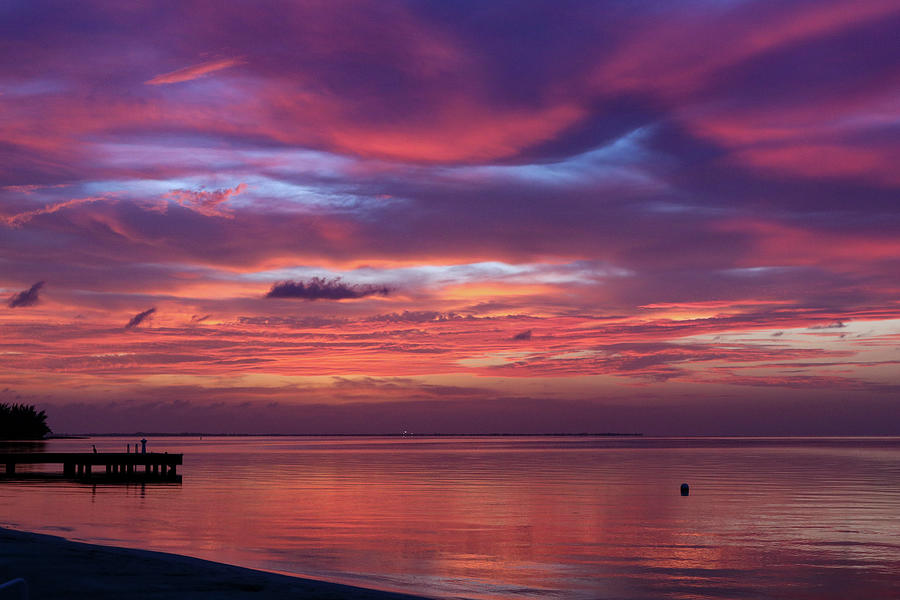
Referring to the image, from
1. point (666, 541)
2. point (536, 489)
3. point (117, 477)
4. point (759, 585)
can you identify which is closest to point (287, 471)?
point (117, 477)

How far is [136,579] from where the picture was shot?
64.5 feet

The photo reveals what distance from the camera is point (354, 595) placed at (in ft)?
62.4

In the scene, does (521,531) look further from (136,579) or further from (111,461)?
(111,461)

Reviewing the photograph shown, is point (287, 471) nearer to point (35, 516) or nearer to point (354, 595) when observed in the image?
point (35, 516)

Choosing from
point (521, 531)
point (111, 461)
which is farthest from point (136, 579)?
point (111, 461)

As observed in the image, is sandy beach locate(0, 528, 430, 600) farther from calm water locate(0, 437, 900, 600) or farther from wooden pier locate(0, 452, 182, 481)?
wooden pier locate(0, 452, 182, 481)

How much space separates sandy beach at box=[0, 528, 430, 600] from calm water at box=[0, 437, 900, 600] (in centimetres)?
516

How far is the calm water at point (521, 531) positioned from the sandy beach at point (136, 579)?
5.16m

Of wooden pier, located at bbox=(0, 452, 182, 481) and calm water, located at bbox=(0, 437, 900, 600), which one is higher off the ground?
wooden pier, located at bbox=(0, 452, 182, 481)

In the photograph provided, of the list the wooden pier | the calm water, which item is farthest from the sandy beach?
the wooden pier

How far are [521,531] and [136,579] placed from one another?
21799 millimetres

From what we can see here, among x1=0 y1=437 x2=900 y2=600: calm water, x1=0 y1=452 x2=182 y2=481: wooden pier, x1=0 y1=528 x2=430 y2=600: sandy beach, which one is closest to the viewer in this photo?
x1=0 y1=528 x2=430 y2=600: sandy beach

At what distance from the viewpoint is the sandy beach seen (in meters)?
18.0

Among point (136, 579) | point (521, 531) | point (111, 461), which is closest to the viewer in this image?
point (136, 579)
